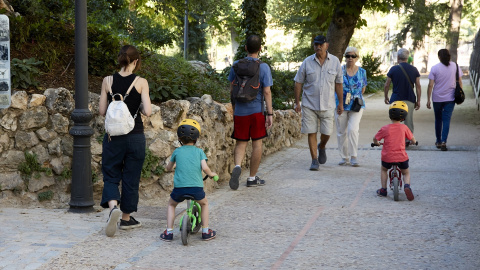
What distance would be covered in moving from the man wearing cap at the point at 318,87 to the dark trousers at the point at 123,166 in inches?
146

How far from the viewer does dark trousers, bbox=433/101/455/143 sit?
1192 centimetres

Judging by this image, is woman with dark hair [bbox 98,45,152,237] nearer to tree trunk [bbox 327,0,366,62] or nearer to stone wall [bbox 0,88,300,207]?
stone wall [bbox 0,88,300,207]

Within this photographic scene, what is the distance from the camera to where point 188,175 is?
5691mm

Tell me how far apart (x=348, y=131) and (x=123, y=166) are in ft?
15.3

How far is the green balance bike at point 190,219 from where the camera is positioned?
5.55 metres

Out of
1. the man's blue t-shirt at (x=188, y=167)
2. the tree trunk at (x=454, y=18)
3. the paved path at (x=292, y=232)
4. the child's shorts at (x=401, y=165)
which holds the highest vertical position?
the tree trunk at (x=454, y=18)

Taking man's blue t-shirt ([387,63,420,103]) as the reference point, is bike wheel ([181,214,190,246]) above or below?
below

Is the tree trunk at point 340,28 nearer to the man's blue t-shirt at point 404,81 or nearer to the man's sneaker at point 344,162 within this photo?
the man's blue t-shirt at point 404,81

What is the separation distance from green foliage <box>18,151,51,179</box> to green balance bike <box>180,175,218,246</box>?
2.36m

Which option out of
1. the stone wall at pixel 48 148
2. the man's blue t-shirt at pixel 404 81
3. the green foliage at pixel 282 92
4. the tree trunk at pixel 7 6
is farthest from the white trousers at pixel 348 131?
the tree trunk at pixel 7 6

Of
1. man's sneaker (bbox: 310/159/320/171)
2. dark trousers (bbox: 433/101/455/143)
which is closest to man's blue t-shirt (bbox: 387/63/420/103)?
dark trousers (bbox: 433/101/455/143)

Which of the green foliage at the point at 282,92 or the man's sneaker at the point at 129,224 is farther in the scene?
the green foliage at the point at 282,92

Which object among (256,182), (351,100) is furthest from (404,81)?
(256,182)

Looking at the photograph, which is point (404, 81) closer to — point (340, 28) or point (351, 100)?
point (351, 100)
